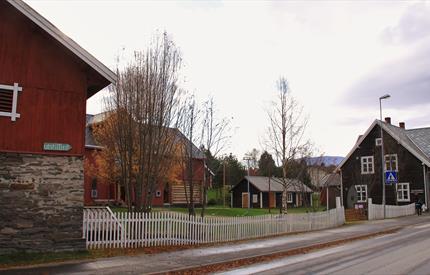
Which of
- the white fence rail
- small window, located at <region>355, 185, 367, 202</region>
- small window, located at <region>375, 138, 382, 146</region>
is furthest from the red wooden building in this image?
small window, located at <region>355, 185, 367, 202</region>

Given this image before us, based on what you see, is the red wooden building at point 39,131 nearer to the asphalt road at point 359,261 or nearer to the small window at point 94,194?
the asphalt road at point 359,261

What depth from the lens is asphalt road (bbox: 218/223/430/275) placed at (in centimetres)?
1151

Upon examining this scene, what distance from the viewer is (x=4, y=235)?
13125 mm

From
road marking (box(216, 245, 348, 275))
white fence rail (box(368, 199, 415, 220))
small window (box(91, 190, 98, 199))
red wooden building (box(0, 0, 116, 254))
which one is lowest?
road marking (box(216, 245, 348, 275))

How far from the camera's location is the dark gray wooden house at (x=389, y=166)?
141 ft

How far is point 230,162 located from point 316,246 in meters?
64.4

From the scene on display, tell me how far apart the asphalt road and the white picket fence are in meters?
4.40

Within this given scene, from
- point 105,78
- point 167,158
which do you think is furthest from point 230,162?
point 105,78

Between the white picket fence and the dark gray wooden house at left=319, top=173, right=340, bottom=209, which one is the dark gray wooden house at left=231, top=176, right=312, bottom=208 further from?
the white picket fence

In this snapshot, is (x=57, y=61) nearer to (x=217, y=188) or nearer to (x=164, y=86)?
(x=164, y=86)

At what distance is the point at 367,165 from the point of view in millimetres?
47562

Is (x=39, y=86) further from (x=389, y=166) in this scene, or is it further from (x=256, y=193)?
(x=256, y=193)

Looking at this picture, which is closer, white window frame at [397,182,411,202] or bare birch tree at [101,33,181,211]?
bare birch tree at [101,33,181,211]

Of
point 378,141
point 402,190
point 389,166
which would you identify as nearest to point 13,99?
point 389,166
